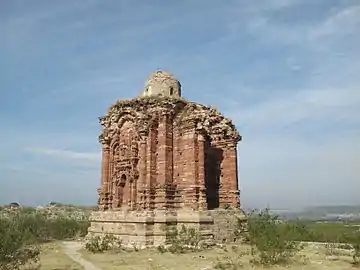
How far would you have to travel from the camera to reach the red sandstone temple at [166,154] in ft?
64.3

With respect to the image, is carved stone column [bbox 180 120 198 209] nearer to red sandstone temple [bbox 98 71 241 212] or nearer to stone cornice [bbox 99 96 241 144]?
red sandstone temple [bbox 98 71 241 212]

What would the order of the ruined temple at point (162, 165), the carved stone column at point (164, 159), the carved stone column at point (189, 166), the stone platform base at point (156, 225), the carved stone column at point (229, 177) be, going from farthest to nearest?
the carved stone column at point (229, 177)
the carved stone column at point (189, 166)
the carved stone column at point (164, 159)
the ruined temple at point (162, 165)
the stone platform base at point (156, 225)

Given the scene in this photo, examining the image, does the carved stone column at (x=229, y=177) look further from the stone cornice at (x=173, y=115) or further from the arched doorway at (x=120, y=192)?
the arched doorway at (x=120, y=192)

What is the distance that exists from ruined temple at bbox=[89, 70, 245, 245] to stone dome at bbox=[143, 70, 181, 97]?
0.05 metres

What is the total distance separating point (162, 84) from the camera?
73.7ft

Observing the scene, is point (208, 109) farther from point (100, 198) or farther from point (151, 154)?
point (100, 198)

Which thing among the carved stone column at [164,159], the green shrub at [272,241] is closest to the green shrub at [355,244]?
the green shrub at [272,241]

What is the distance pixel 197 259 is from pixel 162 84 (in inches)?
407

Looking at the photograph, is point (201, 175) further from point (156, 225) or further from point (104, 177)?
point (104, 177)

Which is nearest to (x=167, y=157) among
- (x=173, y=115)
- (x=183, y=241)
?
(x=173, y=115)

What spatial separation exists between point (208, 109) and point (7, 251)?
12.6 m

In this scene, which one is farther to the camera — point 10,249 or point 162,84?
point 162,84

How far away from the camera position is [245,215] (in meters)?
20.8

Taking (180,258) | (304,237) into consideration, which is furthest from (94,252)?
(304,237)
